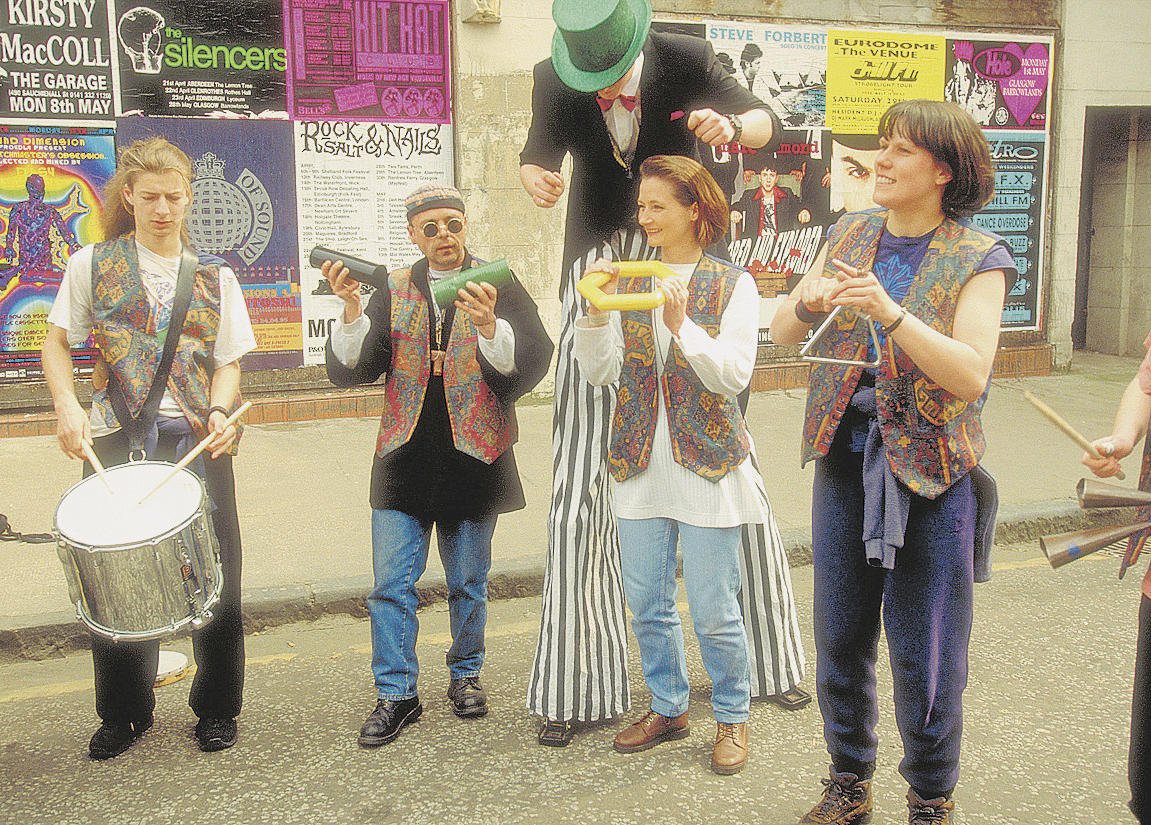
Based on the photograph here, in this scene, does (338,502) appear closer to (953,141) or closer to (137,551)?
(137,551)

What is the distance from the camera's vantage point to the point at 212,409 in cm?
355

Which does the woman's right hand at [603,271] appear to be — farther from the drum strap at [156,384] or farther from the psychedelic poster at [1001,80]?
the psychedelic poster at [1001,80]

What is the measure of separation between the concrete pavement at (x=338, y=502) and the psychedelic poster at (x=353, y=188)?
1021 millimetres

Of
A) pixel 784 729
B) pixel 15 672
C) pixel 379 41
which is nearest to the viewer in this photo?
pixel 784 729

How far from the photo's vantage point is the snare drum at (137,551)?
304 cm

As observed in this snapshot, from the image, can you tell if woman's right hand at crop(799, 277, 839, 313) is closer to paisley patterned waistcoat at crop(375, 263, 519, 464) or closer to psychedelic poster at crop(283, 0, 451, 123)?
paisley patterned waistcoat at crop(375, 263, 519, 464)

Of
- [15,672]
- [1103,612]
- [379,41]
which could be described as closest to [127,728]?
[15,672]

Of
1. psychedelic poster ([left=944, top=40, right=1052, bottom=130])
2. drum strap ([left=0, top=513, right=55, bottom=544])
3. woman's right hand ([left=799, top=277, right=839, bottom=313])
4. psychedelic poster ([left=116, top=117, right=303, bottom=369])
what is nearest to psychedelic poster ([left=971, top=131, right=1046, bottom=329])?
psychedelic poster ([left=944, top=40, right=1052, bottom=130])

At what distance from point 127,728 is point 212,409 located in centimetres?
108

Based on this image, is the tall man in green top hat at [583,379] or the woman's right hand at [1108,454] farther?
the tall man in green top hat at [583,379]

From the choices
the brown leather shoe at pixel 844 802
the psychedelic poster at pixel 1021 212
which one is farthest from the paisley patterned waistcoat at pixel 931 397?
the psychedelic poster at pixel 1021 212

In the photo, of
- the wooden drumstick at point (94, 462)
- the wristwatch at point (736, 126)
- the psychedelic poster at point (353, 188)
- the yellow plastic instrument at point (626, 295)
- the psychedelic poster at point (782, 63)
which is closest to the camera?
the yellow plastic instrument at point (626, 295)

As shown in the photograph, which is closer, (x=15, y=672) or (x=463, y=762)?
(x=463, y=762)

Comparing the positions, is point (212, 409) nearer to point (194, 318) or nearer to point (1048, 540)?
point (194, 318)
